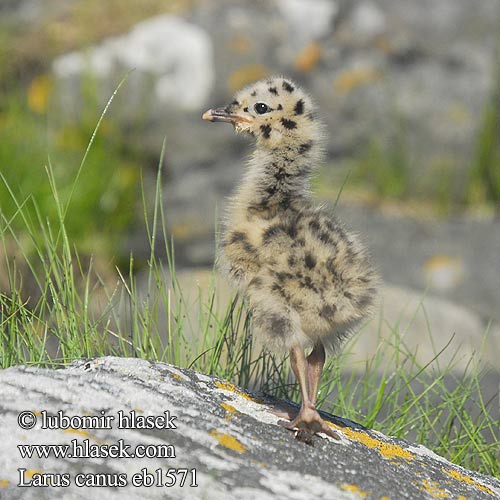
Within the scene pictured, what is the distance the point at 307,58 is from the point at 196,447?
23.8ft

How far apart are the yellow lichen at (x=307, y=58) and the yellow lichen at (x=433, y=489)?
685 centimetres

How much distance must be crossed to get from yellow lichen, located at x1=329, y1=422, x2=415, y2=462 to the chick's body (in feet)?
0.82

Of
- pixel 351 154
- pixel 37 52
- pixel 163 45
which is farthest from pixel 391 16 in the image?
pixel 37 52

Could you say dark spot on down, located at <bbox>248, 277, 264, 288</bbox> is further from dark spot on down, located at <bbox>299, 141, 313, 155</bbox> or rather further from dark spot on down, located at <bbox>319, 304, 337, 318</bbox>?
dark spot on down, located at <bbox>299, 141, 313, 155</bbox>

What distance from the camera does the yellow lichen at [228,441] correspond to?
2.95m

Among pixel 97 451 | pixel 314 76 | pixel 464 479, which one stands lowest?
pixel 464 479

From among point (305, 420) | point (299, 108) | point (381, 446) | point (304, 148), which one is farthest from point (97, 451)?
point (299, 108)

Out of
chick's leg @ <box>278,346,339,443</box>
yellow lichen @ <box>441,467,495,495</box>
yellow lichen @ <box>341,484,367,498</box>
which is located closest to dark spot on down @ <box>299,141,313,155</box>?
chick's leg @ <box>278,346,339,443</box>

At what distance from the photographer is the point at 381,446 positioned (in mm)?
3500

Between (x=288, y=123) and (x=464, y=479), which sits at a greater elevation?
(x=288, y=123)

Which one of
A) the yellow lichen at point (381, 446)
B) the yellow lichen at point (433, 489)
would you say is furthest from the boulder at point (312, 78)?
the yellow lichen at point (433, 489)

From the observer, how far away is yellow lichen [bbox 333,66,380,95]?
→ 31.8 feet

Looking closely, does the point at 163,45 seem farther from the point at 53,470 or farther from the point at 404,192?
the point at 53,470

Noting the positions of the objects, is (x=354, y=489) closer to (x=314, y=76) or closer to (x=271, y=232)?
(x=271, y=232)
